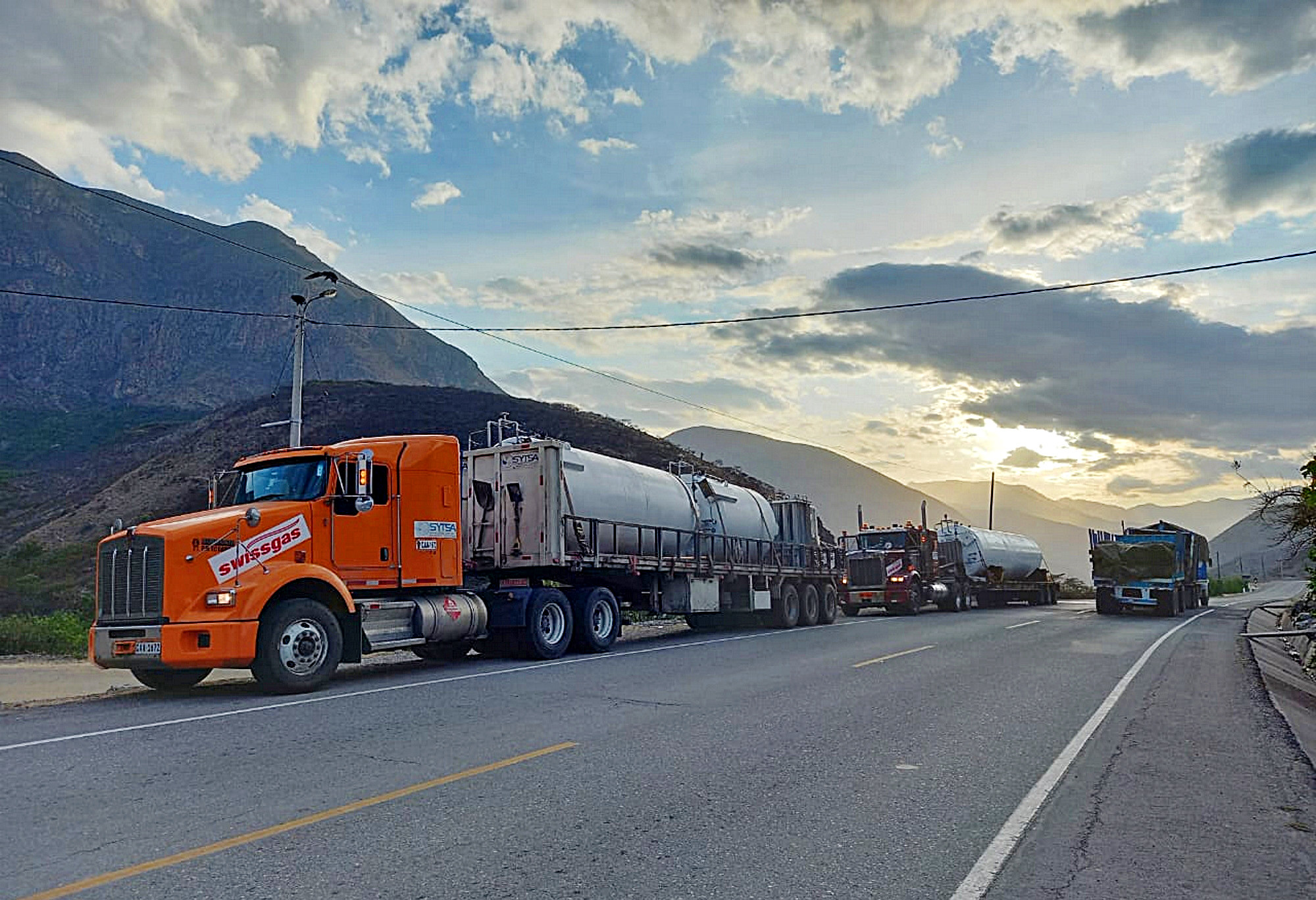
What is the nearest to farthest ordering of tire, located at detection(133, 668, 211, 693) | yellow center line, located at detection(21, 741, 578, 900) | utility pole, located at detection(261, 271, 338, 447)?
yellow center line, located at detection(21, 741, 578, 900), tire, located at detection(133, 668, 211, 693), utility pole, located at detection(261, 271, 338, 447)

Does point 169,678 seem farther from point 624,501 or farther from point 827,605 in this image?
point 827,605

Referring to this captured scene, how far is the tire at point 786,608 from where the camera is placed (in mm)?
23953

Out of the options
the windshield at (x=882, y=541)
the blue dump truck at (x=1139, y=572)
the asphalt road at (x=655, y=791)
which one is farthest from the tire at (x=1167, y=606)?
the asphalt road at (x=655, y=791)

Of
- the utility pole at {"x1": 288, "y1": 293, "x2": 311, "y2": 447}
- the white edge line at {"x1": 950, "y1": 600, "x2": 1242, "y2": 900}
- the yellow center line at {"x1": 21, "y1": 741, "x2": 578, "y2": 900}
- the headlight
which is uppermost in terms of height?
the utility pole at {"x1": 288, "y1": 293, "x2": 311, "y2": 447}

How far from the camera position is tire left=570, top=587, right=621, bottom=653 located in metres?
16.5

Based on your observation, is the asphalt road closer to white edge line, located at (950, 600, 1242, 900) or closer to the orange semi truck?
white edge line, located at (950, 600, 1242, 900)

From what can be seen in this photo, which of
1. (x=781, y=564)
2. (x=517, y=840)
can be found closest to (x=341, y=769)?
(x=517, y=840)

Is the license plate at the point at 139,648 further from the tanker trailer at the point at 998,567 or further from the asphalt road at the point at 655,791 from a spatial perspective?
the tanker trailer at the point at 998,567

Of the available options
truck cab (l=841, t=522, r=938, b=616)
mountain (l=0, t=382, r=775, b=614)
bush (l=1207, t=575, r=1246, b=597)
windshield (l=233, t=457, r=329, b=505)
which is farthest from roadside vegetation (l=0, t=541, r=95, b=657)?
bush (l=1207, t=575, r=1246, b=597)

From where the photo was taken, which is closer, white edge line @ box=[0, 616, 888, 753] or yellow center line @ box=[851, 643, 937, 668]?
white edge line @ box=[0, 616, 888, 753]

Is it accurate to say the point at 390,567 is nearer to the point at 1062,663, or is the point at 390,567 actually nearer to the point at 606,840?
the point at 606,840

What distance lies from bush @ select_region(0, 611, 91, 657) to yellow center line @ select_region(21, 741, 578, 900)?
67.3 ft

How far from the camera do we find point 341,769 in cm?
726

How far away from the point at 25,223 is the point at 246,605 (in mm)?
142288
